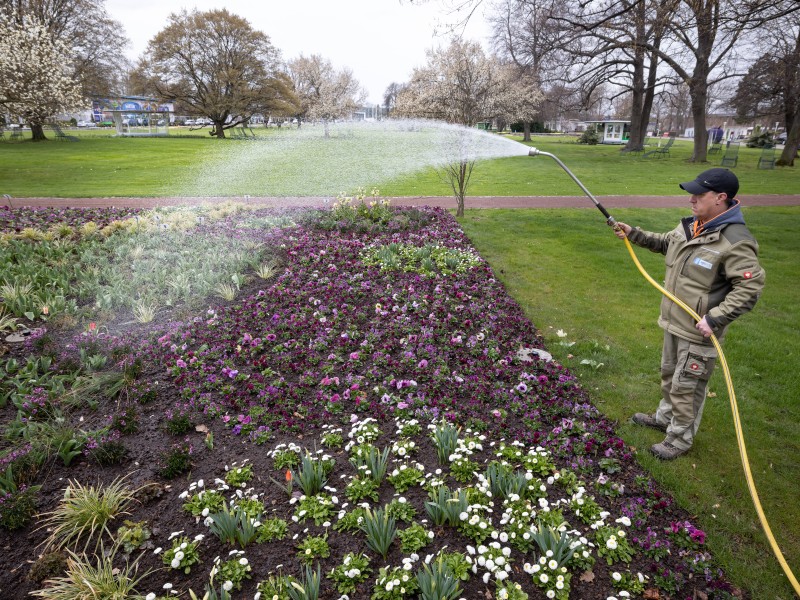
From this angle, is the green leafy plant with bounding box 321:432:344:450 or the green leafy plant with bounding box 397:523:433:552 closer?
the green leafy plant with bounding box 397:523:433:552

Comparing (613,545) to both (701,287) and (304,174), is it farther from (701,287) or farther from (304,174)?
(304,174)

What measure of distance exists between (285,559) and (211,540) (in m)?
0.52

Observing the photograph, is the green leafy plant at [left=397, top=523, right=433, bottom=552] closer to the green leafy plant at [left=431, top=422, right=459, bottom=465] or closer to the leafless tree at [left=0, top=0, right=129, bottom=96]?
the green leafy plant at [left=431, top=422, right=459, bottom=465]

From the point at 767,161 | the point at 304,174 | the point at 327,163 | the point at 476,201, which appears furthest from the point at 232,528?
the point at 767,161

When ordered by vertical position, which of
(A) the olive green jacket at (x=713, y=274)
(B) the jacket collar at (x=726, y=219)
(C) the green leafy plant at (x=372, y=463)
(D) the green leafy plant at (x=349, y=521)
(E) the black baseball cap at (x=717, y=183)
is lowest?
(D) the green leafy plant at (x=349, y=521)

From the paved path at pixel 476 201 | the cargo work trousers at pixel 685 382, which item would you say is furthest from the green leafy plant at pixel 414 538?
the paved path at pixel 476 201

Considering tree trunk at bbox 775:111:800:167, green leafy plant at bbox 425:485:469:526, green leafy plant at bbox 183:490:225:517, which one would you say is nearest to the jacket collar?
green leafy plant at bbox 425:485:469:526

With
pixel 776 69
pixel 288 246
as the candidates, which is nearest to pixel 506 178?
pixel 288 246

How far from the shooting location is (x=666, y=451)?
12.9 ft

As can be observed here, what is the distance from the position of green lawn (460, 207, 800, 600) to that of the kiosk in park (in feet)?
189

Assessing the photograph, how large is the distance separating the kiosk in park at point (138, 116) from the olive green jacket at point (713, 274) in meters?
61.3

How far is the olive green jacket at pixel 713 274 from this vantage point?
3305 mm

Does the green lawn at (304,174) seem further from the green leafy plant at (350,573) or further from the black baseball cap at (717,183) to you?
the green leafy plant at (350,573)

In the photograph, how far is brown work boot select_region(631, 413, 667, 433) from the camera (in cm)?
430
